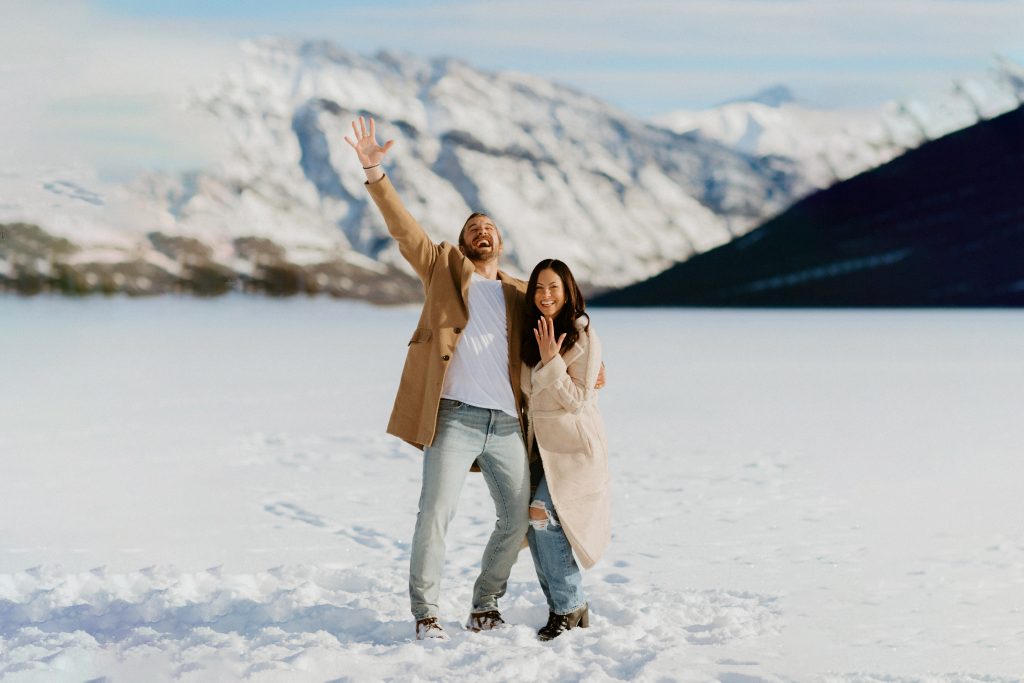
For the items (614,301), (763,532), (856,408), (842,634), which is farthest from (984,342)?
(614,301)

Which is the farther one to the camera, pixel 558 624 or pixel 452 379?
pixel 558 624

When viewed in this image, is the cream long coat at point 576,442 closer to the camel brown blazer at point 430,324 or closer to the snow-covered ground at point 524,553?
the camel brown blazer at point 430,324

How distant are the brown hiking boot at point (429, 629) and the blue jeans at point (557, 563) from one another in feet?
1.95

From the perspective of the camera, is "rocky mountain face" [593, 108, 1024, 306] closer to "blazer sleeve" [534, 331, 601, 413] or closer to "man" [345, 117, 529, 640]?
"blazer sleeve" [534, 331, 601, 413]

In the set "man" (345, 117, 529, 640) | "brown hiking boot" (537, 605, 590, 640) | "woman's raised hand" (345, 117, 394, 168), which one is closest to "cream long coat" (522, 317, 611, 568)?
"man" (345, 117, 529, 640)

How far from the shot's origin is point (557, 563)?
18.4 feet

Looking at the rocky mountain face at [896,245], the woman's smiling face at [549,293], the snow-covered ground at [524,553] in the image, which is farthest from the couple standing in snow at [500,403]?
the rocky mountain face at [896,245]

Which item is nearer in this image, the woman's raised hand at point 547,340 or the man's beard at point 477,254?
the woman's raised hand at point 547,340

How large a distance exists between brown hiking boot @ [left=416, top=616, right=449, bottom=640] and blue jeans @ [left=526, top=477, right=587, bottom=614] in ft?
1.95

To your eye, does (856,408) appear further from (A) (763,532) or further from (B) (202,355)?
(B) (202,355)

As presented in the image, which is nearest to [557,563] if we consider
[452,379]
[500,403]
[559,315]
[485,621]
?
[485,621]

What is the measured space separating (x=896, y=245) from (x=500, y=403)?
528ft

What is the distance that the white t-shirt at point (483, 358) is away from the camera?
214 inches

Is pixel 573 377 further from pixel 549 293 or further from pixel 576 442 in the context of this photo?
pixel 549 293
